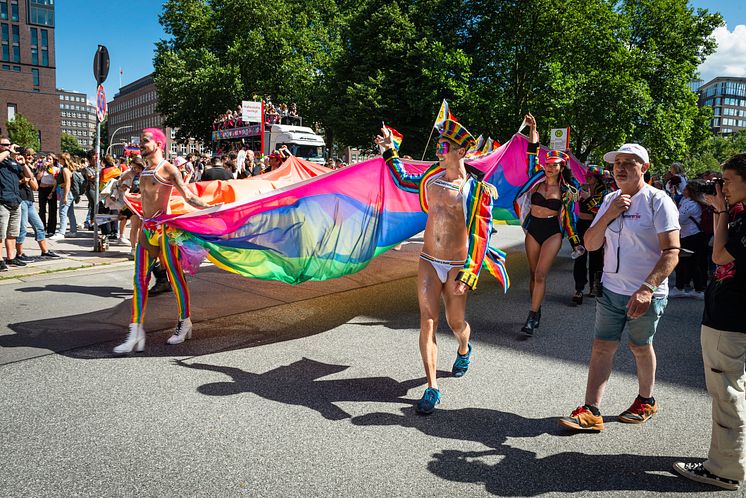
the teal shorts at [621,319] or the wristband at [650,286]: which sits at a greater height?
the wristband at [650,286]

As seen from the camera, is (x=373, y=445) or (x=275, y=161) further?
(x=275, y=161)

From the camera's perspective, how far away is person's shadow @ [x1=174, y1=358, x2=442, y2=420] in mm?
4273

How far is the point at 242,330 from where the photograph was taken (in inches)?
243

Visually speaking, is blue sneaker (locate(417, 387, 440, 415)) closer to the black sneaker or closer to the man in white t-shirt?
the man in white t-shirt

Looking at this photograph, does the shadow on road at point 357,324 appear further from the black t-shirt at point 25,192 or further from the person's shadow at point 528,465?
the black t-shirt at point 25,192

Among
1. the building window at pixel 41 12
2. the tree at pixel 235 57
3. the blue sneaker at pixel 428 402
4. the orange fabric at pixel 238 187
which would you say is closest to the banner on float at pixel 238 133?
the tree at pixel 235 57

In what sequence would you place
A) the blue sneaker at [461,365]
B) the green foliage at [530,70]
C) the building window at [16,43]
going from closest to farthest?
the blue sneaker at [461,365], the green foliage at [530,70], the building window at [16,43]

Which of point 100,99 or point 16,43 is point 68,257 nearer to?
point 100,99

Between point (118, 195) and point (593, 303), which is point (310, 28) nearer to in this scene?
point (118, 195)

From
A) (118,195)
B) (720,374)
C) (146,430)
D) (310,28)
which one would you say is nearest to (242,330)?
(146,430)

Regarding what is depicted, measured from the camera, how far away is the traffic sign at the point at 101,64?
34.9 feet

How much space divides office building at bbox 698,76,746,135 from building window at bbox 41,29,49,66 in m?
142

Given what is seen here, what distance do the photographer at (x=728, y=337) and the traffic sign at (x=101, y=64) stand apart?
1085 cm

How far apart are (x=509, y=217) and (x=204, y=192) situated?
191 inches
